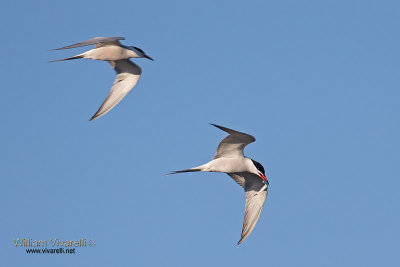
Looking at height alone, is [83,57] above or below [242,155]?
above

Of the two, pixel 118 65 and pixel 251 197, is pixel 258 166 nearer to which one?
pixel 251 197

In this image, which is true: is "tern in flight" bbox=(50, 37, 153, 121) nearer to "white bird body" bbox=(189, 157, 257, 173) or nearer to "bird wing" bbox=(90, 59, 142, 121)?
"bird wing" bbox=(90, 59, 142, 121)

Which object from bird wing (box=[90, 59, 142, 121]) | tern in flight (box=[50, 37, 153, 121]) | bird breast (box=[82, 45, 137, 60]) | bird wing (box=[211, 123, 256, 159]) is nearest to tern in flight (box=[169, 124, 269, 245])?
bird wing (box=[211, 123, 256, 159])

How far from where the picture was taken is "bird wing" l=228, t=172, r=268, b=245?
14188mm

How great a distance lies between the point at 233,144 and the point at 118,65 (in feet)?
14.1

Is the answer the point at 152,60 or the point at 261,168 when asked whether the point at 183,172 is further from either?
the point at 152,60

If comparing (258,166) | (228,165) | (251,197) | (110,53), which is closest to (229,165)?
(228,165)

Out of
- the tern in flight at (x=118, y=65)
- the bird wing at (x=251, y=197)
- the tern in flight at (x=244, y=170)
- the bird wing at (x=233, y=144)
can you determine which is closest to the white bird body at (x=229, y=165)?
the tern in flight at (x=244, y=170)

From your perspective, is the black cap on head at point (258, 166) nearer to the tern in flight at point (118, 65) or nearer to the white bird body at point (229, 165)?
the white bird body at point (229, 165)

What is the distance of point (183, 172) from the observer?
12797 millimetres

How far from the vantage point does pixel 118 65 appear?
1606cm

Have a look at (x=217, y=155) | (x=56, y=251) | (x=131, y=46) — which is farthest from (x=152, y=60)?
(x=56, y=251)

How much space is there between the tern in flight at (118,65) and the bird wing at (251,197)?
3390mm

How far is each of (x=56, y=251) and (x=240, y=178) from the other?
4587mm
